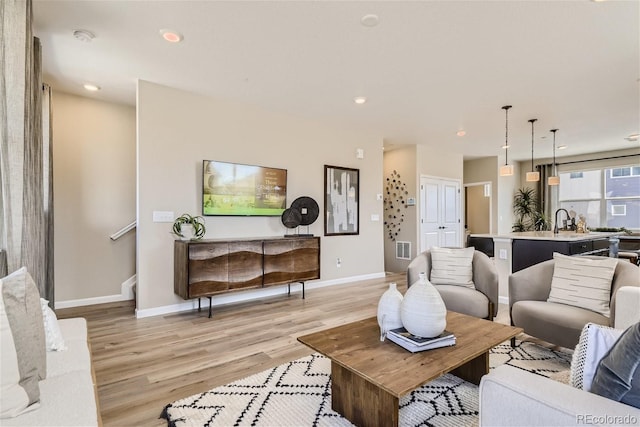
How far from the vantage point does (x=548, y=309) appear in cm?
237

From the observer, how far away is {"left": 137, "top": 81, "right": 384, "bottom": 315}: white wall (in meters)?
3.64

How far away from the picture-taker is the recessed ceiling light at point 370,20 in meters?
2.42

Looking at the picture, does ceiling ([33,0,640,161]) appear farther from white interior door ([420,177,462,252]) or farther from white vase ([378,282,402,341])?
white interior door ([420,177,462,252])

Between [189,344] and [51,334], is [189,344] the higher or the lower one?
the lower one

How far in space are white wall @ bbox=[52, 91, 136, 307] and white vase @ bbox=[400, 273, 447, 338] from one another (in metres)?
4.09

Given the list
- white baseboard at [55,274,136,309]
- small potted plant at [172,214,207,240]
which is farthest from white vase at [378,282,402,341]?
white baseboard at [55,274,136,309]

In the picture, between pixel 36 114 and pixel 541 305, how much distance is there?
13.1ft

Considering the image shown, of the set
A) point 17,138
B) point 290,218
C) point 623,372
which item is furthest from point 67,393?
point 290,218

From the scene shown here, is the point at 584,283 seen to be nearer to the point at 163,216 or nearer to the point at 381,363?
the point at 381,363

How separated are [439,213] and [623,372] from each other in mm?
6597

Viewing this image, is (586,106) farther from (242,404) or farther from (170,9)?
(242,404)

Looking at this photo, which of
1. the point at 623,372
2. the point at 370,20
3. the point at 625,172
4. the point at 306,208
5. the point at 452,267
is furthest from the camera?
the point at 625,172

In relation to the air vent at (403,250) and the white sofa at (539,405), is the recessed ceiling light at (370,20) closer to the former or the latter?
the white sofa at (539,405)

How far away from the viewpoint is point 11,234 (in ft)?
5.96
